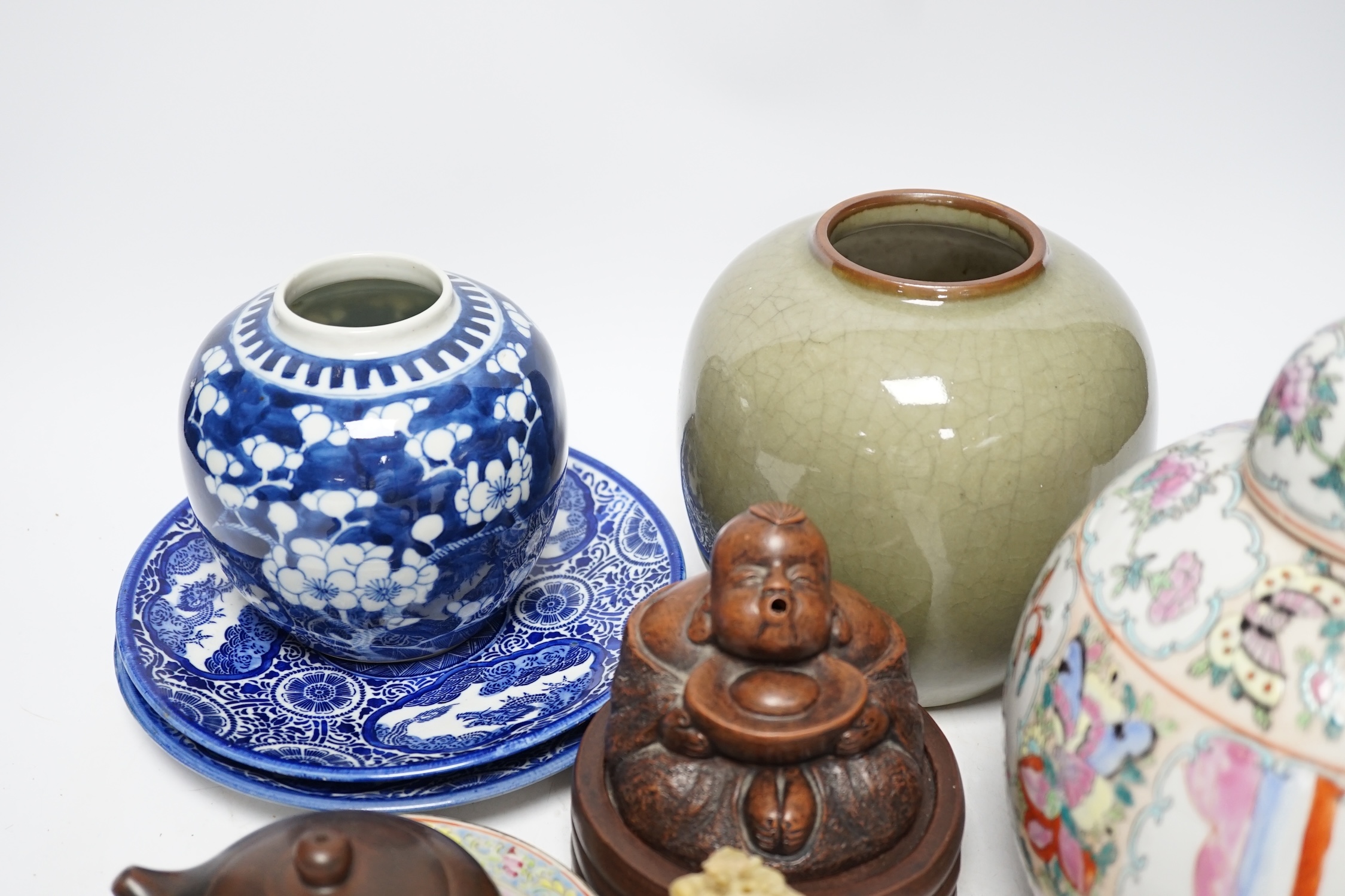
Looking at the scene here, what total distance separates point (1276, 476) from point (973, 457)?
0.50 meters

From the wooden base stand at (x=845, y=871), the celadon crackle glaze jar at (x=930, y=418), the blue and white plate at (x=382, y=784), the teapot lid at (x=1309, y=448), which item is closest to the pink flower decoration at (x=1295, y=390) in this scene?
the teapot lid at (x=1309, y=448)

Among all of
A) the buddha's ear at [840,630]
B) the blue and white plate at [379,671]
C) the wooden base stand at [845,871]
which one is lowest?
the blue and white plate at [379,671]

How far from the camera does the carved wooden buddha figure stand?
1482 millimetres

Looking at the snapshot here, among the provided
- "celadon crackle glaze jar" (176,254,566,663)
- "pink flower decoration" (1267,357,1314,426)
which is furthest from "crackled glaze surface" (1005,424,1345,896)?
"celadon crackle glaze jar" (176,254,566,663)

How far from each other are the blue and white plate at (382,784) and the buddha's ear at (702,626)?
390 mm

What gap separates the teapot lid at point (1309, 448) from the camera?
1.25 metres

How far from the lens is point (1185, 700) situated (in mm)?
1294

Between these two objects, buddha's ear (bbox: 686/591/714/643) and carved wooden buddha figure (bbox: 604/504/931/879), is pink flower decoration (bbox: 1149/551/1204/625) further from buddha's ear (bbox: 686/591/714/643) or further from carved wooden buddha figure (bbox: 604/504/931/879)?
buddha's ear (bbox: 686/591/714/643)

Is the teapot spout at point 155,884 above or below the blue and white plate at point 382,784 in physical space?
above

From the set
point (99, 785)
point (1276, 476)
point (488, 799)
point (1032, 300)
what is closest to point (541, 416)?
point (488, 799)

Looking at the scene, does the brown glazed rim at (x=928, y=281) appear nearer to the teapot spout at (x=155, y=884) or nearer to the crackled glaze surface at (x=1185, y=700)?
the crackled glaze surface at (x=1185, y=700)

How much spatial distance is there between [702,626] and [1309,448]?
2.23 feet

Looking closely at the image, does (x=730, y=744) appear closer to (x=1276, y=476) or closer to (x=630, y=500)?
(x=1276, y=476)

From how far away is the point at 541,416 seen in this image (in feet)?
6.38
